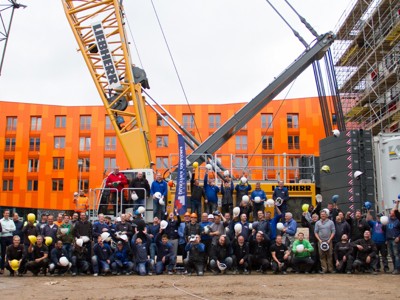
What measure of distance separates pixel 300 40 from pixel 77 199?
9719 millimetres

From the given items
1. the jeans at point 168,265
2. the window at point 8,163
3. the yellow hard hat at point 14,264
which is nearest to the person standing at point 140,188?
the jeans at point 168,265

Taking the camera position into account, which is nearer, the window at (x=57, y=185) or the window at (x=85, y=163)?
the window at (x=57, y=185)

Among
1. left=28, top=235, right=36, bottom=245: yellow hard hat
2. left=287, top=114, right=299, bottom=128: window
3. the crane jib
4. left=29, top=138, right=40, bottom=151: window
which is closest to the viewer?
left=28, top=235, right=36, bottom=245: yellow hard hat

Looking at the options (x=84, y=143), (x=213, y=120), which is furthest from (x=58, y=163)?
(x=213, y=120)

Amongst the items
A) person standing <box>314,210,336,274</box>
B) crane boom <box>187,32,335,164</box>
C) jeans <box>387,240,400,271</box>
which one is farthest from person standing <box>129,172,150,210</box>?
jeans <box>387,240,400,271</box>

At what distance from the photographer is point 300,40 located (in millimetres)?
19047

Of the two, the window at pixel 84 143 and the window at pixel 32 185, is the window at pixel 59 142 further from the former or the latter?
the window at pixel 32 185

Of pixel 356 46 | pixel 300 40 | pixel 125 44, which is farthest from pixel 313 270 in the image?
pixel 356 46

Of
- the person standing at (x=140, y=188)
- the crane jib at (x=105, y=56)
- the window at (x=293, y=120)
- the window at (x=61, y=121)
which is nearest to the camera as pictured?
the person standing at (x=140, y=188)

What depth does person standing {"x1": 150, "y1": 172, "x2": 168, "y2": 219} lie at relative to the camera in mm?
16094

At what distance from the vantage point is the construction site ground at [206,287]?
391 inches

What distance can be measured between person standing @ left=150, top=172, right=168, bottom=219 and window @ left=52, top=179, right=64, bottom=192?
4113cm

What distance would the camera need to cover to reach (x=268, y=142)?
182 feet

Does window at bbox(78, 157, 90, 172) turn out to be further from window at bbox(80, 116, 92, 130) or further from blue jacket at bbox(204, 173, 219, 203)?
blue jacket at bbox(204, 173, 219, 203)
